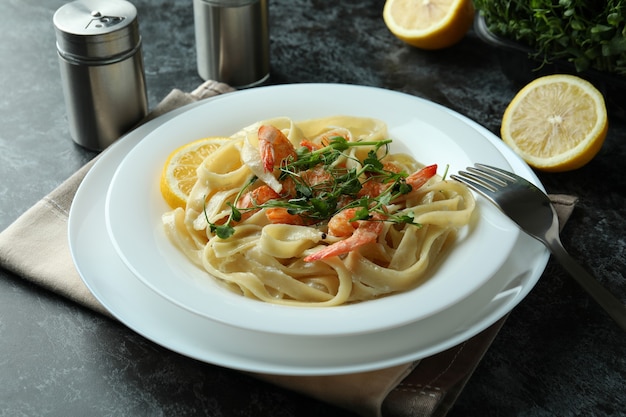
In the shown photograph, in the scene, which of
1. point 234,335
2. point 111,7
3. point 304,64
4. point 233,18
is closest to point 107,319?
point 234,335

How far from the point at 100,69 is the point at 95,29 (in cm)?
17

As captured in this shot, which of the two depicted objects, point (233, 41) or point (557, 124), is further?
point (233, 41)

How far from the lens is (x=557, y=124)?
3041mm

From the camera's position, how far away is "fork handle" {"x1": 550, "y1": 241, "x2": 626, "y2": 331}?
6.89ft

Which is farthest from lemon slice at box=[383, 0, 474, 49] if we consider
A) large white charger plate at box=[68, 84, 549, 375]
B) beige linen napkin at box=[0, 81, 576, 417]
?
large white charger plate at box=[68, 84, 549, 375]

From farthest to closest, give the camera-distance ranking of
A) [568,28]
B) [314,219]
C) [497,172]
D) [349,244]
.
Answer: [568,28], [497,172], [314,219], [349,244]

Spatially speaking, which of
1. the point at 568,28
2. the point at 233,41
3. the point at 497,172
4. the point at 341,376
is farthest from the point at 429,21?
the point at 341,376

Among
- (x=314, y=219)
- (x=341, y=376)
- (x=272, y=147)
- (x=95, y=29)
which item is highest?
(x=95, y=29)

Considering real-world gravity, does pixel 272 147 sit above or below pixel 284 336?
above

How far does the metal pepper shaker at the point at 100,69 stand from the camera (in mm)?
2967

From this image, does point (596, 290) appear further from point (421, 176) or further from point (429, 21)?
point (429, 21)

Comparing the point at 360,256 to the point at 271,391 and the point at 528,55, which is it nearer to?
the point at 271,391

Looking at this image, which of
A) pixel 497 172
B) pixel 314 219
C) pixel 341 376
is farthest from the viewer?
pixel 497 172

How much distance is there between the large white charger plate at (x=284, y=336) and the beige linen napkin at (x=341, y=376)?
9 centimetres
